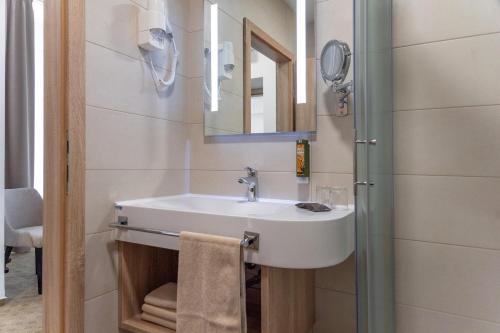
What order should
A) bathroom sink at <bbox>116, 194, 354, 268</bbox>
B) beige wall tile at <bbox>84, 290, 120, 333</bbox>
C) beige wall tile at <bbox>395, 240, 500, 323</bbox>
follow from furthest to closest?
beige wall tile at <bbox>84, 290, 120, 333</bbox> < beige wall tile at <bbox>395, 240, 500, 323</bbox> < bathroom sink at <bbox>116, 194, 354, 268</bbox>

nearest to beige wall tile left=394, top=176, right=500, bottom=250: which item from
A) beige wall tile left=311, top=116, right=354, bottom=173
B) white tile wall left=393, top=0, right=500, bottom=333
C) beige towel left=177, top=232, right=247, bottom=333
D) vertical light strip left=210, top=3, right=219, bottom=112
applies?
white tile wall left=393, top=0, right=500, bottom=333

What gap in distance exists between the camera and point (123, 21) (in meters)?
1.35

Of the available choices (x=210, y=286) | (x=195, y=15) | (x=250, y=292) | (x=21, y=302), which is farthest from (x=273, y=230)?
(x=21, y=302)

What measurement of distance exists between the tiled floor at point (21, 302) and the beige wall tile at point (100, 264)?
85cm

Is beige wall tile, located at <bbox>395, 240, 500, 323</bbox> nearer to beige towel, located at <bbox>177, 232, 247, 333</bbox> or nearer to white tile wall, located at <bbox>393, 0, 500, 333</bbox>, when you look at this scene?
white tile wall, located at <bbox>393, 0, 500, 333</bbox>

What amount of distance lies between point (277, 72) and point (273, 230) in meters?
0.82

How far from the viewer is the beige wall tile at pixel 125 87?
1229 mm

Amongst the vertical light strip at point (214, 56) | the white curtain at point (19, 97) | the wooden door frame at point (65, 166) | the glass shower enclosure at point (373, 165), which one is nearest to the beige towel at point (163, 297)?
the wooden door frame at point (65, 166)

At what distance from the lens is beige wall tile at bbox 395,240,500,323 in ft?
3.67

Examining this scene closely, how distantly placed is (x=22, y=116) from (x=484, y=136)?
3.71 metres

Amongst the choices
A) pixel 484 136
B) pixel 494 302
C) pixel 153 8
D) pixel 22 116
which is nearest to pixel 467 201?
pixel 484 136

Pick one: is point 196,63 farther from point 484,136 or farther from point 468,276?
point 468,276

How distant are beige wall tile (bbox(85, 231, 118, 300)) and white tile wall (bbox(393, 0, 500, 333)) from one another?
1201 millimetres

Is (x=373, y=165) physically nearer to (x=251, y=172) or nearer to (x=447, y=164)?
(x=447, y=164)
